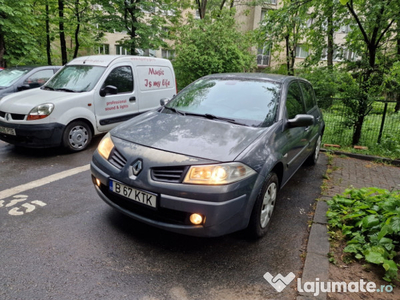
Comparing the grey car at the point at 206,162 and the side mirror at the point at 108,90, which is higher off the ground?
the side mirror at the point at 108,90

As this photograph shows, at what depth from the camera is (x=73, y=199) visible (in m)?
3.69

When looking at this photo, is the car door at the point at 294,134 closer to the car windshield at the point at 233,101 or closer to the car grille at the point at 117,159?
the car windshield at the point at 233,101

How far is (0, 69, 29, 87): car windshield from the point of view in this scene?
789cm

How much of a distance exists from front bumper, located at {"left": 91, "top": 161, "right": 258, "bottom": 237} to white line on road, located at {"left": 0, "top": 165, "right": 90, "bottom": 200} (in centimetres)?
195

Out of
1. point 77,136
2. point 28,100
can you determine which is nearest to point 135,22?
point 28,100

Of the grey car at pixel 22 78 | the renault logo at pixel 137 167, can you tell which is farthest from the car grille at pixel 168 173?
the grey car at pixel 22 78

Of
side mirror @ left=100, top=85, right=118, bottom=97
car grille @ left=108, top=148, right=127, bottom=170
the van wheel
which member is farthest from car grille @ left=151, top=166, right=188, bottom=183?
side mirror @ left=100, top=85, right=118, bottom=97

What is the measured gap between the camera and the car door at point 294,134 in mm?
3609

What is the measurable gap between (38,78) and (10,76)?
0.76 meters

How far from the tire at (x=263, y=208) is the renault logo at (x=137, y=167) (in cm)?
116

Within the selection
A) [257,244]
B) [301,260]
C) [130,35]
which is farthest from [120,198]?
[130,35]

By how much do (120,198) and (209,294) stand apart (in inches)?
47.2

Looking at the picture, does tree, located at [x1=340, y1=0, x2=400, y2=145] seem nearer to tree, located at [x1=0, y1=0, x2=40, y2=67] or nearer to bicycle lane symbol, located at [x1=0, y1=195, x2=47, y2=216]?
bicycle lane symbol, located at [x1=0, y1=195, x2=47, y2=216]

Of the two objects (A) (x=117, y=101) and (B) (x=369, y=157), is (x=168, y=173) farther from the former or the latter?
(B) (x=369, y=157)
